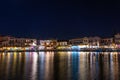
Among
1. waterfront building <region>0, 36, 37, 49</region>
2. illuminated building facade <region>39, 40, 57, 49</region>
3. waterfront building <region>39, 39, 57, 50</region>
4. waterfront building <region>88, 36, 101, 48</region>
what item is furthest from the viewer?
illuminated building facade <region>39, 40, 57, 49</region>

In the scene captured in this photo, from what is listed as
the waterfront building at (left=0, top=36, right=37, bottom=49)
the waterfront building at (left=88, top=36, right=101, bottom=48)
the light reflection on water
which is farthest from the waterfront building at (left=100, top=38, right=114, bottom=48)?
the light reflection on water

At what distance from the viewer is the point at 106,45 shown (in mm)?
159625

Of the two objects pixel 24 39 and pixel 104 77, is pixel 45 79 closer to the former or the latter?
pixel 104 77

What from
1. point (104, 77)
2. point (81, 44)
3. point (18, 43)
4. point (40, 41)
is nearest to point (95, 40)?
point (81, 44)

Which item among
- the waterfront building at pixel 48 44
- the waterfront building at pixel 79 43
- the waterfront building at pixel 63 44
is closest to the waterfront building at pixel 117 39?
the waterfront building at pixel 79 43

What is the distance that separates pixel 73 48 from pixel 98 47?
15.1 metres

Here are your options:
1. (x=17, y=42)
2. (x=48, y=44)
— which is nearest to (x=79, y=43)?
(x=48, y=44)

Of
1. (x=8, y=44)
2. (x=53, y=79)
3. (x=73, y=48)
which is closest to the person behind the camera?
(x=53, y=79)

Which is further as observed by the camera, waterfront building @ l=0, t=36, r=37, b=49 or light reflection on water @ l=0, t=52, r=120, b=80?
waterfront building @ l=0, t=36, r=37, b=49

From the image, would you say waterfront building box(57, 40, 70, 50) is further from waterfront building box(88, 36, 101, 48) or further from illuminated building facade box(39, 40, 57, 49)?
waterfront building box(88, 36, 101, 48)

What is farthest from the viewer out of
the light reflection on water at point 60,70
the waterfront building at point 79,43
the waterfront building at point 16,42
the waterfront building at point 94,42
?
the waterfront building at point 79,43

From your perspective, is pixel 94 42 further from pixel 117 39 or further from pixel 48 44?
pixel 48 44

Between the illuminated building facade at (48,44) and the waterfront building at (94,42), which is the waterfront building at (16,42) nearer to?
the illuminated building facade at (48,44)

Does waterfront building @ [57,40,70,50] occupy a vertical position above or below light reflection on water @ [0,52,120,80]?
above
